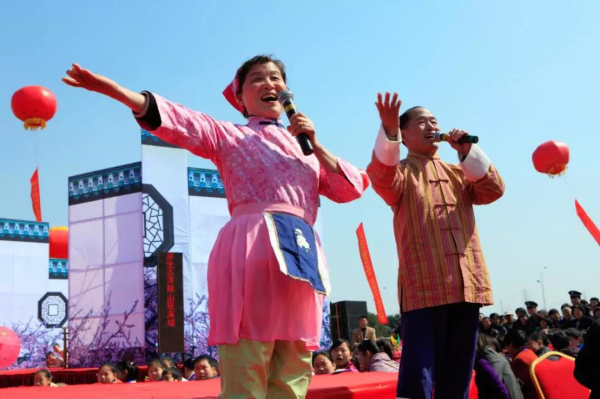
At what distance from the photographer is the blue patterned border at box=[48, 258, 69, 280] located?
16984mm

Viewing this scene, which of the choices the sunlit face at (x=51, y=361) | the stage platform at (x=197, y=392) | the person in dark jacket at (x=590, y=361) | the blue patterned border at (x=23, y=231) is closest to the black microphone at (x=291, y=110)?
the stage platform at (x=197, y=392)

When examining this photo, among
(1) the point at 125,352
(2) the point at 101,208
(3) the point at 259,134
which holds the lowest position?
(1) the point at 125,352

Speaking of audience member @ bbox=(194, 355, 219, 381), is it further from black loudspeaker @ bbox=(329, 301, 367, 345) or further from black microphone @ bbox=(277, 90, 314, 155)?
black loudspeaker @ bbox=(329, 301, 367, 345)

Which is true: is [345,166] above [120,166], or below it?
below

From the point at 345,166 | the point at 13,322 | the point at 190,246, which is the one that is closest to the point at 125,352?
the point at 190,246

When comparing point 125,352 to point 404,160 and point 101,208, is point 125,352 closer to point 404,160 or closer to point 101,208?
point 101,208

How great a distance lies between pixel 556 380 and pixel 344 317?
8817 mm

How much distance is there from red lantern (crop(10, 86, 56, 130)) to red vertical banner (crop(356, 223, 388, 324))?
6158mm

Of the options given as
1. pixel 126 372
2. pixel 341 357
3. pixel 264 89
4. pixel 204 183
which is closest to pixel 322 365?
pixel 341 357

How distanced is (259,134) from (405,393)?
99 cm

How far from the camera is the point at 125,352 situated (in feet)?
33.7

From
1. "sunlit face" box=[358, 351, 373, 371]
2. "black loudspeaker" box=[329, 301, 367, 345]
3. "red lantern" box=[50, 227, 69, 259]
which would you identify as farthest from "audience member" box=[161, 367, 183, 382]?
"red lantern" box=[50, 227, 69, 259]

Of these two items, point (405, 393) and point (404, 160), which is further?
point (404, 160)

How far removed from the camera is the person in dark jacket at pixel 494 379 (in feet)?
10.7
